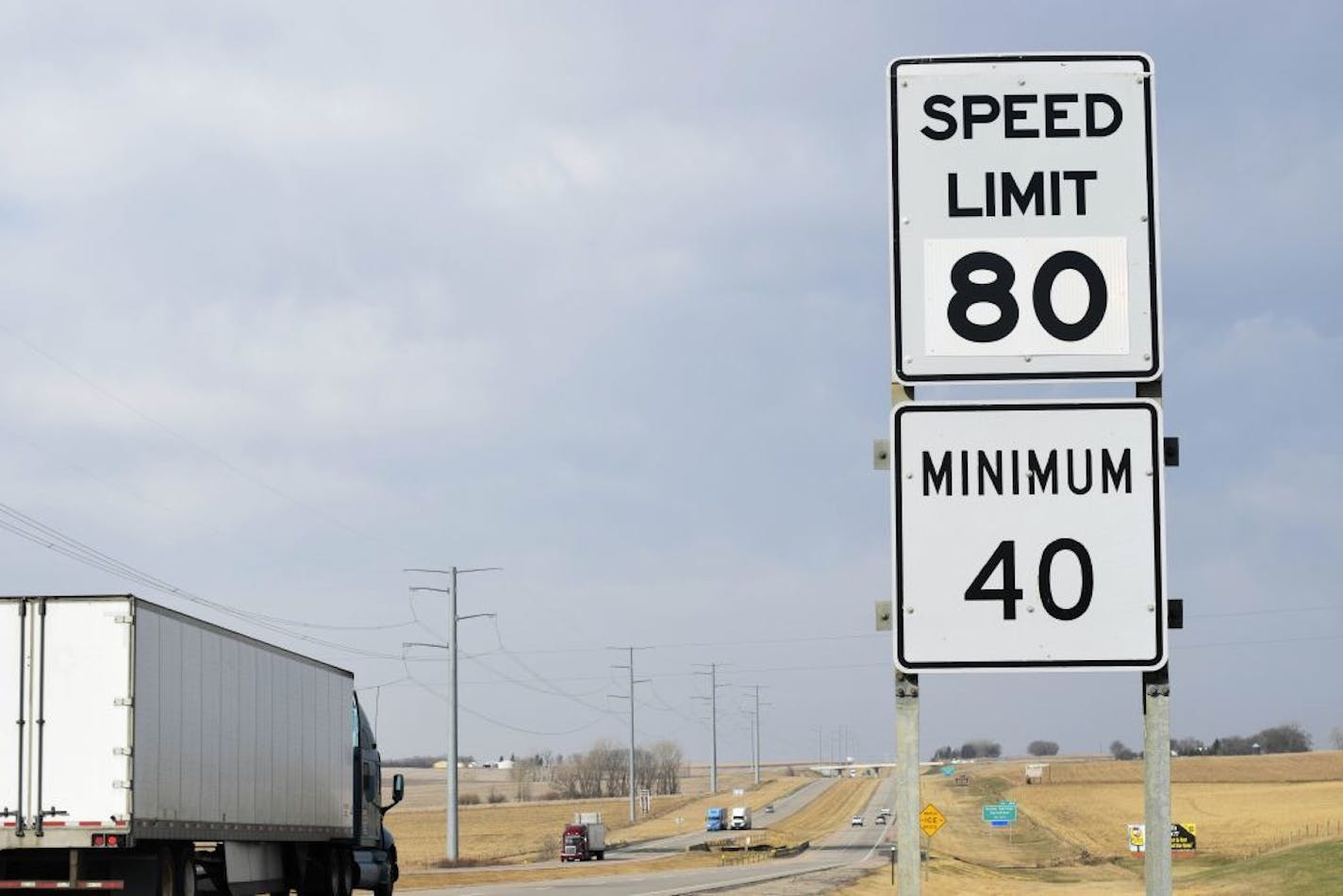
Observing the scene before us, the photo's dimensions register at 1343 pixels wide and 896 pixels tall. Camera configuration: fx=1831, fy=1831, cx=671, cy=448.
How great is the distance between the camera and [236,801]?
94.4 feet

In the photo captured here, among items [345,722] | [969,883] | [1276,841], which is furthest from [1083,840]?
[345,722]

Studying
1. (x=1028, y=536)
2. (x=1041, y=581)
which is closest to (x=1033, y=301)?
(x=1028, y=536)

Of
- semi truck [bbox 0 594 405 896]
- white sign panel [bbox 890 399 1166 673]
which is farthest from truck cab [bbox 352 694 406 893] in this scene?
white sign panel [bbox 890 399 1166 673]

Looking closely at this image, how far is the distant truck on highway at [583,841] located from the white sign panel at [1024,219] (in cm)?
8388

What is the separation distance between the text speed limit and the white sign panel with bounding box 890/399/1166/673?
0.16 meters

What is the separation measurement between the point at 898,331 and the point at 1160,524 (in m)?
0.85

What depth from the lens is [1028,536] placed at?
15.6ft

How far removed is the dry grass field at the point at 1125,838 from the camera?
6334 centimetres

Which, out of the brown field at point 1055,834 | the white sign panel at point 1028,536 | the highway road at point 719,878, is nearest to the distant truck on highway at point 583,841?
the highway road at point 719,878

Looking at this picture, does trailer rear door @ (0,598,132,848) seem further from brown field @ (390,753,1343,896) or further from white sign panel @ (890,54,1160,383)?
brown field @ (390,753,1343,896)

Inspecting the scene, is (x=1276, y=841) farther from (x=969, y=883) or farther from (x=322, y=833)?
(x=322, y=833)

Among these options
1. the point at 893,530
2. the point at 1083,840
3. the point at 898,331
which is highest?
the point at 898,331

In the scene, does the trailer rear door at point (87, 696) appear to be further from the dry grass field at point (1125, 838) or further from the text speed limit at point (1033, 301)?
the text speed limit at point (1033, 301)

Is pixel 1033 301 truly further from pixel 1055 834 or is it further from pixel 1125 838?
pixel 1055 834
